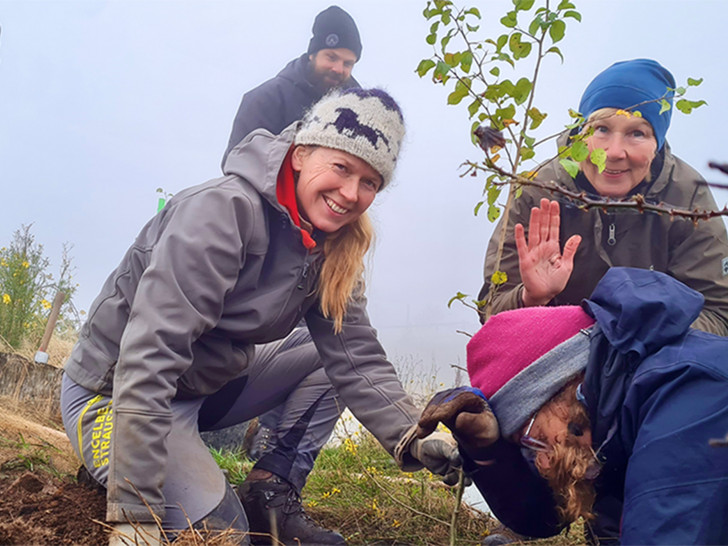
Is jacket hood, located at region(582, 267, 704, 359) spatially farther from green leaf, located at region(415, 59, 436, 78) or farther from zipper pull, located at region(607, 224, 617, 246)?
zipper pull, located at region(607, 224, 617, 246)

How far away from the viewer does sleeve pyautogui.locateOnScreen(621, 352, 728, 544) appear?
1.32 metres

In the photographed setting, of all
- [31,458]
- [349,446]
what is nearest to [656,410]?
[31,458]

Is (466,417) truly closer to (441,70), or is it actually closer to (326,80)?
(441,70)

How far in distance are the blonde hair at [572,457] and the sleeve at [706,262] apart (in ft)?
4.48

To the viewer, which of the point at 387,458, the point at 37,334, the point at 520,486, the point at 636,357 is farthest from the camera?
the point at 37,334

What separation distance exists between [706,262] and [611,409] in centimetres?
156

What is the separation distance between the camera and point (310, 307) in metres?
2.91

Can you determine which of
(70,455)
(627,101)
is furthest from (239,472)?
(627,101)

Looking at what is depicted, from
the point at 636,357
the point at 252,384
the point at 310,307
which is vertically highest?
the point at 636,357

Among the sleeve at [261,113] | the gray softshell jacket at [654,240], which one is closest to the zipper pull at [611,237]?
the gray softshell jacket at [654,240]

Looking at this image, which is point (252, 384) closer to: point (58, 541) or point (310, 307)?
point (310, 307)

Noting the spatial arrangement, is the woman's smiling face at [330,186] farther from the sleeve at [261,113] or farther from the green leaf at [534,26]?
the sleeve at [261,113]

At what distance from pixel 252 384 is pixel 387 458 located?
1.83 m

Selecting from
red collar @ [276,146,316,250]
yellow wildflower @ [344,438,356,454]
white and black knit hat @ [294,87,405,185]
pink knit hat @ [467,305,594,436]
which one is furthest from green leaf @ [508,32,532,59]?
yellow wildflower @ [344,438,356,454]
